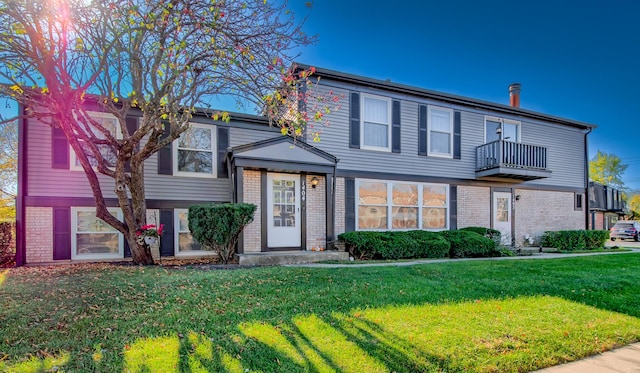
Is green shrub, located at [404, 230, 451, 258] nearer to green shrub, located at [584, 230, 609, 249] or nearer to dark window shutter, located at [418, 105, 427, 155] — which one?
dark window shutter, located at [418, 105, 427, 155]

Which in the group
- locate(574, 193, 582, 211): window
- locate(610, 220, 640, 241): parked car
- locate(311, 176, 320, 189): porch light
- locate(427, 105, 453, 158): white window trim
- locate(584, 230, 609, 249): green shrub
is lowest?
locate(610, 220, 640, 241): parked car

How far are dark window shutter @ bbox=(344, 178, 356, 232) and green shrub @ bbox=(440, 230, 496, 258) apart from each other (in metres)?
2.98

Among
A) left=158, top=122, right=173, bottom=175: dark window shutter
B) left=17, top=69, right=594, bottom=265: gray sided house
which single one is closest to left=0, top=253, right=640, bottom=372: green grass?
left=17, top=69, right=594, bottom=265: gray sided house

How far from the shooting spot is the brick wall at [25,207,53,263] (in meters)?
7.99

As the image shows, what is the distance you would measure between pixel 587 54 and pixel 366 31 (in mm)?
10262

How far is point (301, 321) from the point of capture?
370 centimetres

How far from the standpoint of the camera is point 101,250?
8672 millimetres

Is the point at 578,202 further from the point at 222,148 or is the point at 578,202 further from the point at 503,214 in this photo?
the point at 222,148

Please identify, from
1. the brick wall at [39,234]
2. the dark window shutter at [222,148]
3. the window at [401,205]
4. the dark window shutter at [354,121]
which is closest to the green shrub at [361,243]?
the window at [401,205]

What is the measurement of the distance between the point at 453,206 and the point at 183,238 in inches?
357

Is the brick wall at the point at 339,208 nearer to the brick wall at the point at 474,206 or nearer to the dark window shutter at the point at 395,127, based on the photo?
the dark window shutter at the point at 395,127

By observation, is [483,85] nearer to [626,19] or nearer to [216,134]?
[626,19]

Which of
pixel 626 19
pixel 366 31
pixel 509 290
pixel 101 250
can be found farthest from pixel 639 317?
pixel 626 19

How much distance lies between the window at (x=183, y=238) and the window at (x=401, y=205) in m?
4.97
